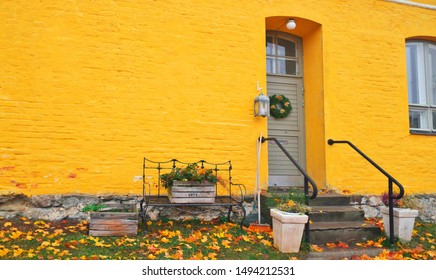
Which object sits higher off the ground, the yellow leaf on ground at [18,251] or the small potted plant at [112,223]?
the small potted plant at [112,223]

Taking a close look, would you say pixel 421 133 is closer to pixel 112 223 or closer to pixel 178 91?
pixel 178 91

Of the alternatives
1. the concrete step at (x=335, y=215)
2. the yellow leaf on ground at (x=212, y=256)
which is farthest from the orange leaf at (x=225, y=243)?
the concrete step at (x=335, y=215)

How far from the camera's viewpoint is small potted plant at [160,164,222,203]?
5051mm

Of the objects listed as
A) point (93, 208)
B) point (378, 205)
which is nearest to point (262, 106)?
point (378, 205)

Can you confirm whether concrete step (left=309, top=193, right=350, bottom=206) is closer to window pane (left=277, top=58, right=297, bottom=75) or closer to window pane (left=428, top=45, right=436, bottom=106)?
window pane (left=277, top=58, right=297, bottom=75)

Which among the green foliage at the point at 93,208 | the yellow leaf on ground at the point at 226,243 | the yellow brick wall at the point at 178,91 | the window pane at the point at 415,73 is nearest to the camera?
the yellow leaf on ground at the point at 226,243

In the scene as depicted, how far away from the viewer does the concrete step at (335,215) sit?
213 inches

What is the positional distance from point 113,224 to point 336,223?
9.73ft

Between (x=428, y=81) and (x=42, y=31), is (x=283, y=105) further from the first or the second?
(x=42, y=31)

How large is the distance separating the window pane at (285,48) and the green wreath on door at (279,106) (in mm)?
859

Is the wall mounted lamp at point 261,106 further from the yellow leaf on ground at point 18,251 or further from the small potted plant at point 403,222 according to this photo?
the yellow leaf on ground at point 18,251

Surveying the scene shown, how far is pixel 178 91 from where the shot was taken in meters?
5.88

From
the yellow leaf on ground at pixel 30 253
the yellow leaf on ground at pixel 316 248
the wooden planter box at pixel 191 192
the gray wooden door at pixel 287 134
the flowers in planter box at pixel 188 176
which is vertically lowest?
the yellow leaf on ground at pixel 316 248
